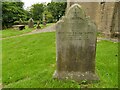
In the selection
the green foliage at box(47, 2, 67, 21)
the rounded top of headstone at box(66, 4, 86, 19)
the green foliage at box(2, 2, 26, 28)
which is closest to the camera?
the rounded top of headstone at box(66, 4, 86, 19)

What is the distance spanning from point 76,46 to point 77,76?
0.84 meters

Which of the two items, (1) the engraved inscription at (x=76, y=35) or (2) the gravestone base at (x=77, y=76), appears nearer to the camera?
(1) the engraved inscription at (x=76, y=35)

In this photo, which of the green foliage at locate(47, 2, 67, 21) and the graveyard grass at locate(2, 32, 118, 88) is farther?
the green foliage at locate(47, 2, 67, 21)

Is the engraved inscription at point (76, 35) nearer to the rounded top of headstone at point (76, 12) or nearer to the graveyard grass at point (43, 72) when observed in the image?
the rounded top of headstone at point (76, 12)

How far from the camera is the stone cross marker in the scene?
5934 mm

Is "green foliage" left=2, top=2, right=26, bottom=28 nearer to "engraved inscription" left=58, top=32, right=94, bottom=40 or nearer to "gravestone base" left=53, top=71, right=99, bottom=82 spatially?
"gravestone base" left=53, top=71, right=99, bottom=82

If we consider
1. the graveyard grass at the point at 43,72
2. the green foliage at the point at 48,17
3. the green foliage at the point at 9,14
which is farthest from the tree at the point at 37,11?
the graveyard grass at the point at 43,72

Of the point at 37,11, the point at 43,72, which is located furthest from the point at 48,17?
the point at 43,72

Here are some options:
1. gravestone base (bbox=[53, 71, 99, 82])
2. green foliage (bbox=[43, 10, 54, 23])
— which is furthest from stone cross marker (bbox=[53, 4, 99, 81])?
green foliage (bbox=[43, 10, 54, 23])

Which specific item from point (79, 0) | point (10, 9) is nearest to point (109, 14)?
point (79, 0)

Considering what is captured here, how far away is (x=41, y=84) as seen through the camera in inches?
233

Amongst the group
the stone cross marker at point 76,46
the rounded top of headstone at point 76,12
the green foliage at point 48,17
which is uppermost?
the green foliage at point 48,17

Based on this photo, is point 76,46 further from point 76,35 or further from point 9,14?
point 9,14

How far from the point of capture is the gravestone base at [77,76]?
611cm
